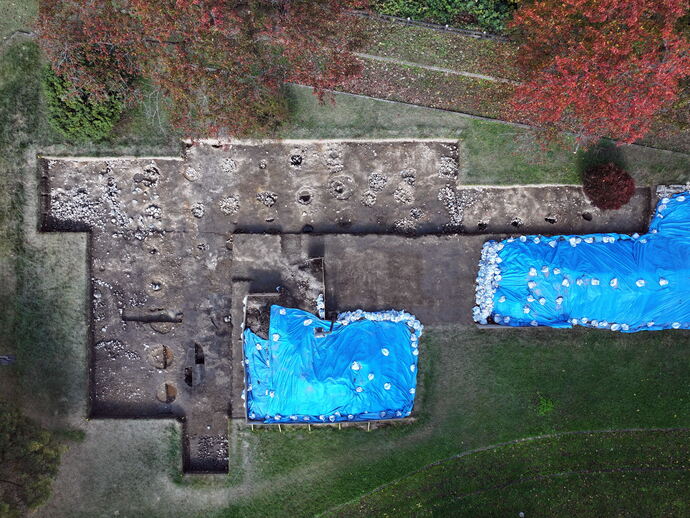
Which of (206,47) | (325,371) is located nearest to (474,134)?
(206,47)

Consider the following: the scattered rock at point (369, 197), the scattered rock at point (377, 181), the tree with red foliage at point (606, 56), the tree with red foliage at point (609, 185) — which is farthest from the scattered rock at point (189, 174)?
the tree with red foliage at point (609, 185)

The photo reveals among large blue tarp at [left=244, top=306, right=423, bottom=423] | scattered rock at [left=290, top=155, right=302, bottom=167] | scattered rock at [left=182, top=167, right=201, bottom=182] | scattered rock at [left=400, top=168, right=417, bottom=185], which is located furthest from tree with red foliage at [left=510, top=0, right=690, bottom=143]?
scattered rock at [left=182, top=167, right=201, bottom=182]

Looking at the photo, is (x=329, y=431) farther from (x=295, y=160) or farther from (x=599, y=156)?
(x=599, y=156)

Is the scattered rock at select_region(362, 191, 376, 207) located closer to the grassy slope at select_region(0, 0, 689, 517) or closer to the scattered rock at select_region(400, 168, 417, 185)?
the scattered rock at select_region(400, 168, 417, 185)

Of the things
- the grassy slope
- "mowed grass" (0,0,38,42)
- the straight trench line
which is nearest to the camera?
the straight trench line

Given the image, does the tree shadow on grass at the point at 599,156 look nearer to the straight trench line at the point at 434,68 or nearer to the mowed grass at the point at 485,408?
the straight trench line at the point at 434,68

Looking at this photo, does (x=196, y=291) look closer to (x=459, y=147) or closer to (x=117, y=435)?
(x=117, y=435)

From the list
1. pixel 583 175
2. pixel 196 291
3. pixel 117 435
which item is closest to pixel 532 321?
pixel 583 175
